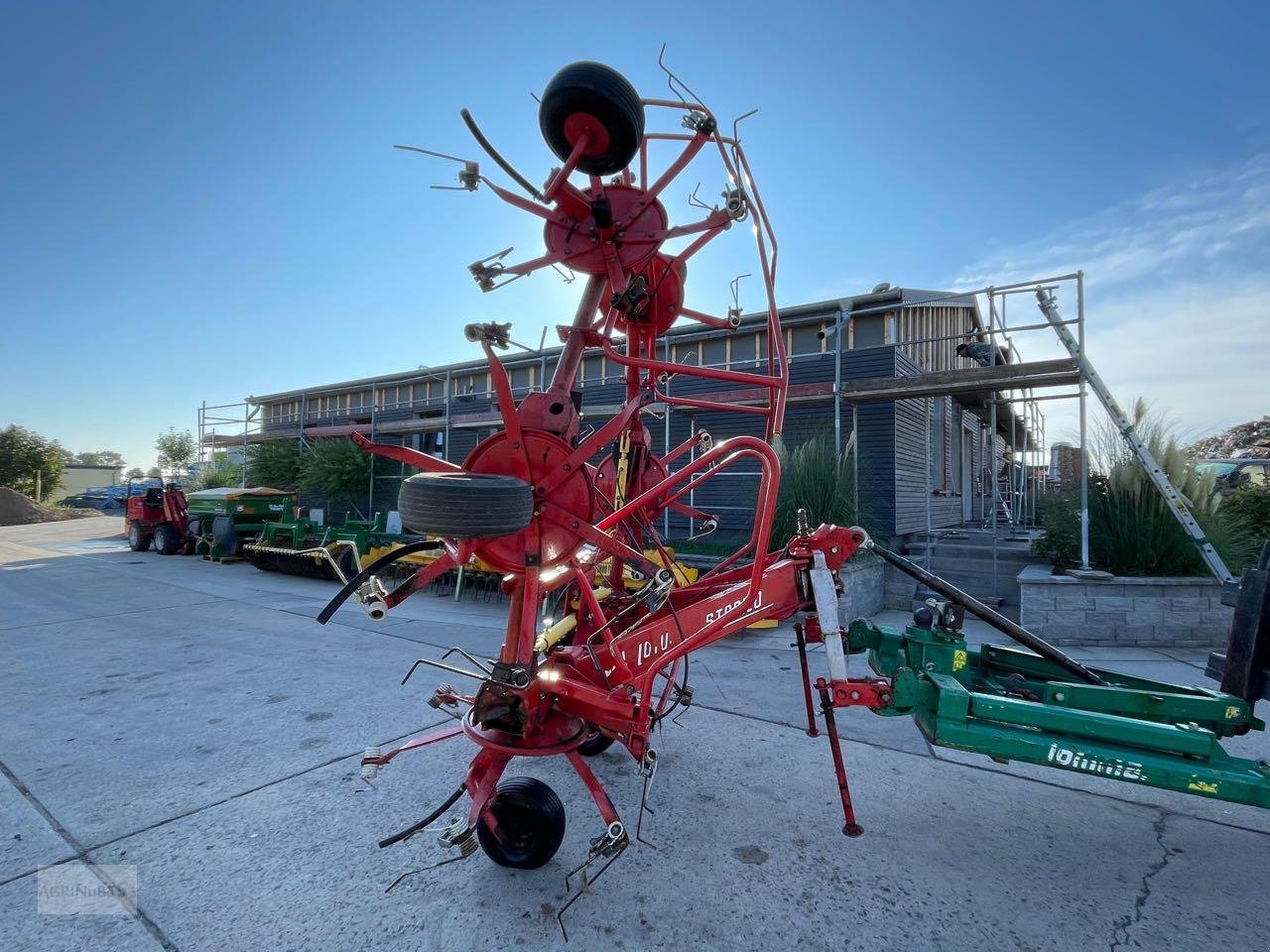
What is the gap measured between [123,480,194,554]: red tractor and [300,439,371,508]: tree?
3.31 meters

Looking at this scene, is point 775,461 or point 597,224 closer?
point 775,461

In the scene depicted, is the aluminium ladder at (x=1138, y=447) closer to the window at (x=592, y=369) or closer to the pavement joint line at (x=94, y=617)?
the window at (x=592, y=369)

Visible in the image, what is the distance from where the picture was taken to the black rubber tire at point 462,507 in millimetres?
2064

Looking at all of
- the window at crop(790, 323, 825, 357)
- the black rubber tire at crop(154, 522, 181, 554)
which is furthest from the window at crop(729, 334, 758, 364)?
the black rubber tire at crop(154, 522, 181, 554)

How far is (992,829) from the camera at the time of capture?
9.33ft

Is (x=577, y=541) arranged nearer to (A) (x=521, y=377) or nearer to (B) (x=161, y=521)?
(A) (x=521, y=377)

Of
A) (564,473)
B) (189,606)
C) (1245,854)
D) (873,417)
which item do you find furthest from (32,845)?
(873,417)

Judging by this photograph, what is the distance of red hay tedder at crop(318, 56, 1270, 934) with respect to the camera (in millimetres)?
2379

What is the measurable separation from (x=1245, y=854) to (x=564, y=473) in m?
3.58

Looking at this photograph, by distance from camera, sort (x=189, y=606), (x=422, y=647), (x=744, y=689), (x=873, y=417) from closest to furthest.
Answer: (x=744, y=689) → (x=422, y=647) → (x=189, y=606) → (x=873, y=417)

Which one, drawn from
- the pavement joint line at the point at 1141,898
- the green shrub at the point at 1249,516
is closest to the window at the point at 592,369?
the green shrub at the point at 1249,516

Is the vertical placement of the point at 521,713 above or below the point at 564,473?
below

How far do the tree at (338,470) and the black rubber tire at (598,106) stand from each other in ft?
54.9

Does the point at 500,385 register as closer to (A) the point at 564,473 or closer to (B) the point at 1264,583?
(A) the point at 564,473
